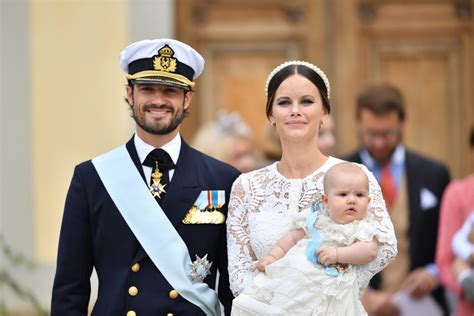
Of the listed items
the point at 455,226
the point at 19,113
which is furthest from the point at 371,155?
the point at 19,113

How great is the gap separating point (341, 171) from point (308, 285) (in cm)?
44

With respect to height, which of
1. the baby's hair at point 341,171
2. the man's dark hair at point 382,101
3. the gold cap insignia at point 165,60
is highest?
the gold cap insignia at point 165,60

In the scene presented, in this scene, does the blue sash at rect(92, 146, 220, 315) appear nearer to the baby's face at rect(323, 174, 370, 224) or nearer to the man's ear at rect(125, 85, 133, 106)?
the man's ear at rect(125, 85, 133, 106)

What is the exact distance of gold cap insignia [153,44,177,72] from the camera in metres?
5.53

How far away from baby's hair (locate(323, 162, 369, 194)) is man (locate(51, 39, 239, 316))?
0.58 meters

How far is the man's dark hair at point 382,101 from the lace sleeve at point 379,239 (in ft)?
7.91

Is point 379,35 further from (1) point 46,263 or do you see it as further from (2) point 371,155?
(1) point 46,263

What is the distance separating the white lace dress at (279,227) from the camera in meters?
5.11

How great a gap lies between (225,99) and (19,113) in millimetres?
1401

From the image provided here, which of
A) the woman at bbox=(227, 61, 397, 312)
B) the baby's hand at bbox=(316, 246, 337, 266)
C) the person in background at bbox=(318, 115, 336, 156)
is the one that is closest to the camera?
the baby's hand at bbox=(316, 246, 337, 266)

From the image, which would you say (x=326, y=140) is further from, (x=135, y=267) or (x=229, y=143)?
(x=135, y=267)

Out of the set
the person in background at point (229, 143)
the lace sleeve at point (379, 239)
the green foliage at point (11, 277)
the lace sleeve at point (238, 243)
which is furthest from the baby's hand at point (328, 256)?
the green foliage at point (11, 277)

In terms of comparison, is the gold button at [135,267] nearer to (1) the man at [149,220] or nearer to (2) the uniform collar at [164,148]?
(1) the man at [149,220]

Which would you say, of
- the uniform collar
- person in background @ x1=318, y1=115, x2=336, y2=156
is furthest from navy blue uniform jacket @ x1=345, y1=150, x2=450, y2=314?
the uniform collar
